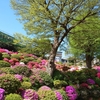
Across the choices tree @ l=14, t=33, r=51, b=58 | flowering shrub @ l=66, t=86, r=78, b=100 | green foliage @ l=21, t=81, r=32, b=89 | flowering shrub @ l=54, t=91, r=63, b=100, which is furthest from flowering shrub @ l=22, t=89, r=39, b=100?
tree @ l=14, t=33, r=51, b=58

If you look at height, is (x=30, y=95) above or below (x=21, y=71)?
below

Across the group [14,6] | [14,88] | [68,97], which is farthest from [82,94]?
[14,6]

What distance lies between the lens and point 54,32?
1114 centimetres

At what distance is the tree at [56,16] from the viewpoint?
1050 cm

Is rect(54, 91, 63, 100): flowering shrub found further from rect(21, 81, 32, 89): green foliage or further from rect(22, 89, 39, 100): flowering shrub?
rect(21, 81, 32, 89): green foliage

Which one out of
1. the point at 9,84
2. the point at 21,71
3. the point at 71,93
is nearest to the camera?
the point at 9,84

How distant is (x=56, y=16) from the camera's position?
10789 mm

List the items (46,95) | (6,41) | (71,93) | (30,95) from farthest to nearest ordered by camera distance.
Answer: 1. (6,41)
2. (71,93)
3. (46,95)
4. (30,95)

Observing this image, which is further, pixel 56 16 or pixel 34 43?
Answer: pixel 34 43

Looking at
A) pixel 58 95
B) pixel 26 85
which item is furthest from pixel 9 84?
pixel 58 95

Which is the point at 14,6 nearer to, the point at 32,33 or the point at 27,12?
the point at 27,12

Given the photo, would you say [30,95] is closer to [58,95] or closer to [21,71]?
[58,95]

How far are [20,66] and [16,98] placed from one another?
3316 millimetres

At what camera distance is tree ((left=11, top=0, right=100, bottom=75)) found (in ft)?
34.4
